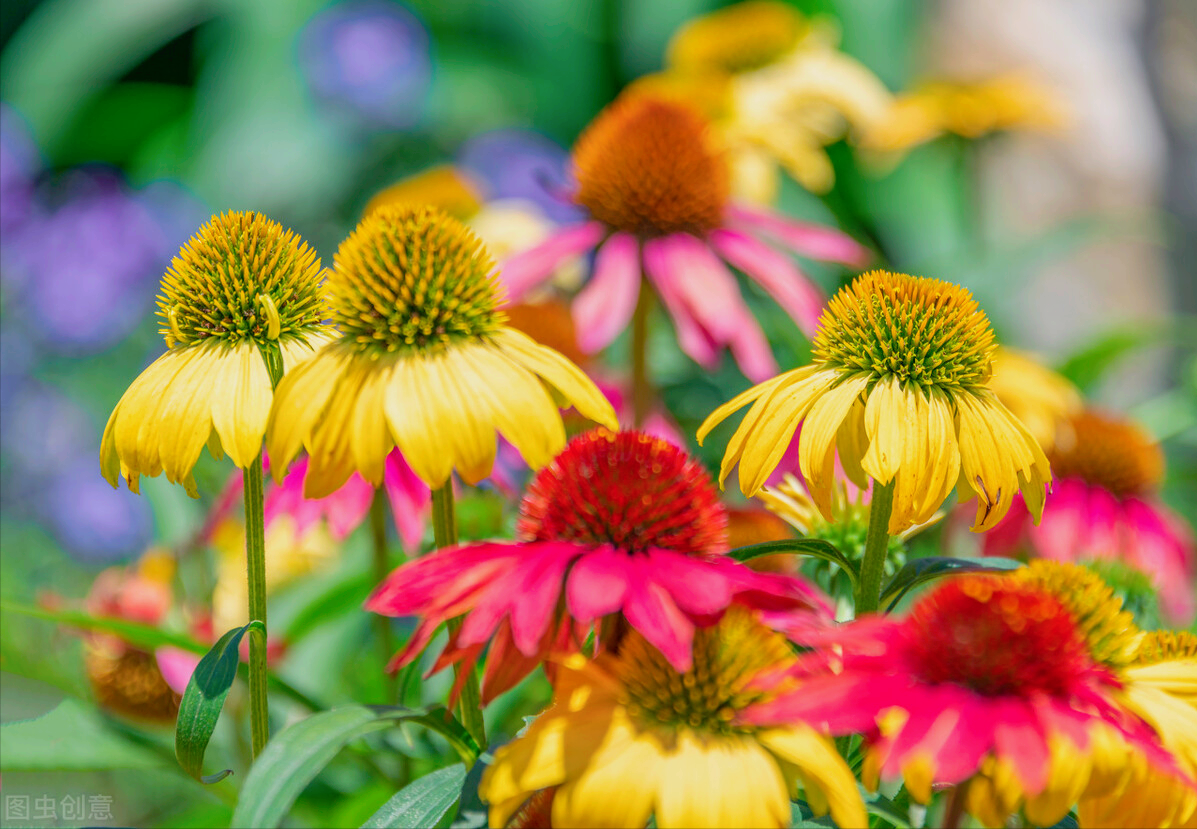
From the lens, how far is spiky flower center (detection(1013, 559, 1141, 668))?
348mm

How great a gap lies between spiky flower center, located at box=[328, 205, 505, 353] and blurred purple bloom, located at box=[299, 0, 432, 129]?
2.19 m

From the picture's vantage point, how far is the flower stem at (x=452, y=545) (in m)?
0.39

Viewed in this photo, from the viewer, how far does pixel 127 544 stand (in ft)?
4.84

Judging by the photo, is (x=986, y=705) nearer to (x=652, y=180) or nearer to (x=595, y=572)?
(x=595, y=572)

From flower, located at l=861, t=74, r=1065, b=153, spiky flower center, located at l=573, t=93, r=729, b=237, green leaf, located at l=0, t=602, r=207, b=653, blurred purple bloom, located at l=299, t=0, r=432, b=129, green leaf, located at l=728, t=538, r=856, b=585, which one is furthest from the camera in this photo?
blurred purple bloom, located at l=299, t=0, r=432, b=129

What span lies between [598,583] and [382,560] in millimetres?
275

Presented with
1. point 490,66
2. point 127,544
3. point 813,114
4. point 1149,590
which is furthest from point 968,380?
point 490,66

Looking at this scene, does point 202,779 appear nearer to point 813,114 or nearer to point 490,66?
point 813,114

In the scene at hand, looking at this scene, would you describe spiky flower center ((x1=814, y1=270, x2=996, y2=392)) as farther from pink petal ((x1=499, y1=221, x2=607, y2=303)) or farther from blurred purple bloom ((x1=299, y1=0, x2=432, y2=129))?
blurred purple bloom ((x1=299, y1=0, x2=432, y2=129))

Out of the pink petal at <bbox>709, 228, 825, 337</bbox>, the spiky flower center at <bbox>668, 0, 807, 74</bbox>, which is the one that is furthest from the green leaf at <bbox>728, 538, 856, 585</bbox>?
the spiky flower center at <bbox>668, 0, 807, 74</bbox>

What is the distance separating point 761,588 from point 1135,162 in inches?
80.9

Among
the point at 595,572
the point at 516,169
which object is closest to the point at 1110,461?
the point at 595,572

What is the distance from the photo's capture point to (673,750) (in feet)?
1.05

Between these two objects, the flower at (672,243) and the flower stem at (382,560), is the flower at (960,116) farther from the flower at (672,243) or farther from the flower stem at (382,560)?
the flower stem at (382,560)
